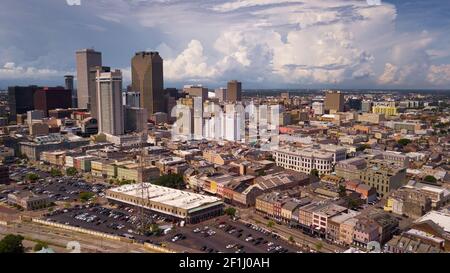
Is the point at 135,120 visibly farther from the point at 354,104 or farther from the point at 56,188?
the point at 354,104

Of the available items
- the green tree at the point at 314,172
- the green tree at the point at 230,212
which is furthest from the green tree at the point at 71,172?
the green tree at the point at 314,172

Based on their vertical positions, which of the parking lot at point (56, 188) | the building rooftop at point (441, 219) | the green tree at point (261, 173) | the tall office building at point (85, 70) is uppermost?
the tall office building at point (85, 70)

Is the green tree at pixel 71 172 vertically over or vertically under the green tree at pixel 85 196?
over

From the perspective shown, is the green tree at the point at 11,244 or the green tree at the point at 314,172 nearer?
the green tree at the point at 11,244

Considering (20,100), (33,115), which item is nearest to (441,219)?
(33,115)

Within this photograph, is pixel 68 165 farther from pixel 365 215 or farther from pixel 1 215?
pixel 365 215

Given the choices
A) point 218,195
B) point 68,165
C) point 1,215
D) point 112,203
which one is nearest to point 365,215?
point 218,195

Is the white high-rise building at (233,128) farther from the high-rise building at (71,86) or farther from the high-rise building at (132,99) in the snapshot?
the high-rise building at (71,86)

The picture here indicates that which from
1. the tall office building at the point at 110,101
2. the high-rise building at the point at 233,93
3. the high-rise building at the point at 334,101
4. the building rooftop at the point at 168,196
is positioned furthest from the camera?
the high-rise building at the point at 233,93
